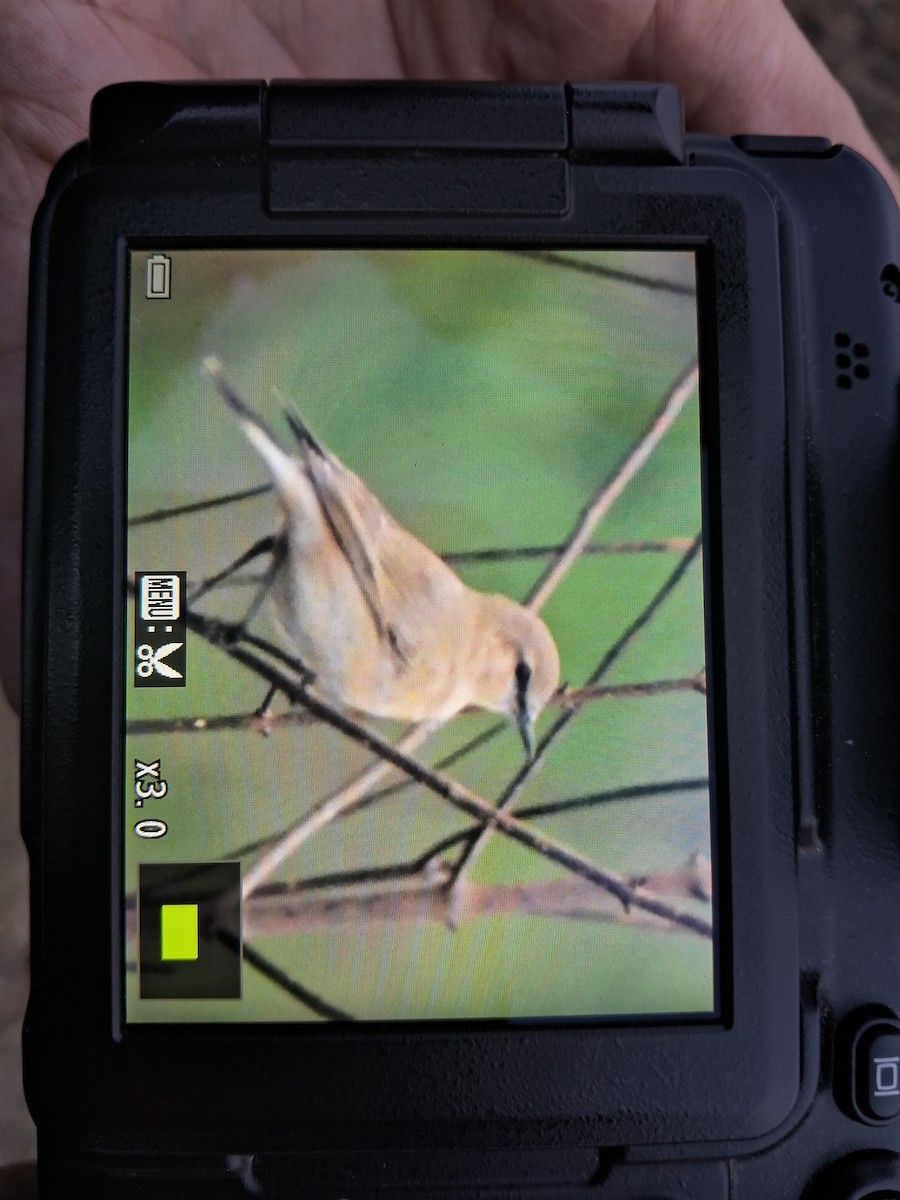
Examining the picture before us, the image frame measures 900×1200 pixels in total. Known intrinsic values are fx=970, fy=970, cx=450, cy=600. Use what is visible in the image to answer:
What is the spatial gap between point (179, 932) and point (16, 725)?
0.40m

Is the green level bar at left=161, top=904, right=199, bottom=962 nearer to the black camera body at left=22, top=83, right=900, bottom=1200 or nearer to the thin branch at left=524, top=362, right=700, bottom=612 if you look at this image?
the black camera body at left=22, top=83, right=900, bottom=1200

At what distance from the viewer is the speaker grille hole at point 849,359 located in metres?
0.51

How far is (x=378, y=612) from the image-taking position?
18.9 inches

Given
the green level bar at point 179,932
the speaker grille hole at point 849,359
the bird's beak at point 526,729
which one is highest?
the speaker grille hole at point 849,359

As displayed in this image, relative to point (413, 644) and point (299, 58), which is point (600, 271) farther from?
point (299, 58)

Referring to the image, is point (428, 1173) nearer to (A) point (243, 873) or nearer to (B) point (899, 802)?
(A) point (243, 873)

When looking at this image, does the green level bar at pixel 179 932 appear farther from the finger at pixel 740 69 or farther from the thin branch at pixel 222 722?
the finger at pixel 740 69

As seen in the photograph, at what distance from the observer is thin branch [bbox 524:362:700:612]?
1.58 ft

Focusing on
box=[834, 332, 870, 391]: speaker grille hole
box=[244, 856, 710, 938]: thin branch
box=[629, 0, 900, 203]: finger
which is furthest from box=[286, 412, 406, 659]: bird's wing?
box=[629, 0, 900, 203]: finger

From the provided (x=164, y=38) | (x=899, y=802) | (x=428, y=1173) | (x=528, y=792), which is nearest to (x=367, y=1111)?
(x=428, y=1173)

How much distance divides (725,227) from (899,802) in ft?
1.01

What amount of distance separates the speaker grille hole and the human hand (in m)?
0.25

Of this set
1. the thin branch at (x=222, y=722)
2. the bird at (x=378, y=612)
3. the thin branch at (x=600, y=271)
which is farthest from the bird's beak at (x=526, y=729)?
the thin branch at (x=600, y=271)
